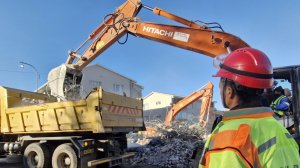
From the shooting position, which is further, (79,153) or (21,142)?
(21,142)

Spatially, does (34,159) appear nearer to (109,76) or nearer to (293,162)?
(293,162)

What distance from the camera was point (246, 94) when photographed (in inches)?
76.2

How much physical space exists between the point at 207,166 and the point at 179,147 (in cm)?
1021

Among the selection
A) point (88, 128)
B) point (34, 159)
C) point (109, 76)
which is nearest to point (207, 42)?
A: point (88, 128)

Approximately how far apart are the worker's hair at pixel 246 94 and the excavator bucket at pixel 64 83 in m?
9.03

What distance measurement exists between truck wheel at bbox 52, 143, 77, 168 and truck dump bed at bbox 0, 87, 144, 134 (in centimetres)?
42

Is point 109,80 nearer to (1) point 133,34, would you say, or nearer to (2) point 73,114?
(1) point 133,34

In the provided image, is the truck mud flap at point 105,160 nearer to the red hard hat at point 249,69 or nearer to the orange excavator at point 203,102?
the red hard hat at point 249,69

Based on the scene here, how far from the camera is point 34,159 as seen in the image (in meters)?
9.61

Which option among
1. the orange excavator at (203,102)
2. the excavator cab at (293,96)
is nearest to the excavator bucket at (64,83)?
the excavator cab at (293,96)

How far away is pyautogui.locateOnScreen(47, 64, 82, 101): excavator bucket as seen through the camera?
10727 millimetres

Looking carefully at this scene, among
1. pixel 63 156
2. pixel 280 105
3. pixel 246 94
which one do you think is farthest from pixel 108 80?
pixel 246 94

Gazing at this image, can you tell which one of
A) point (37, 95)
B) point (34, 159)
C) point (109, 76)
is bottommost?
point (34, 159)

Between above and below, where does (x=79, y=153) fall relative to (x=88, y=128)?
below
